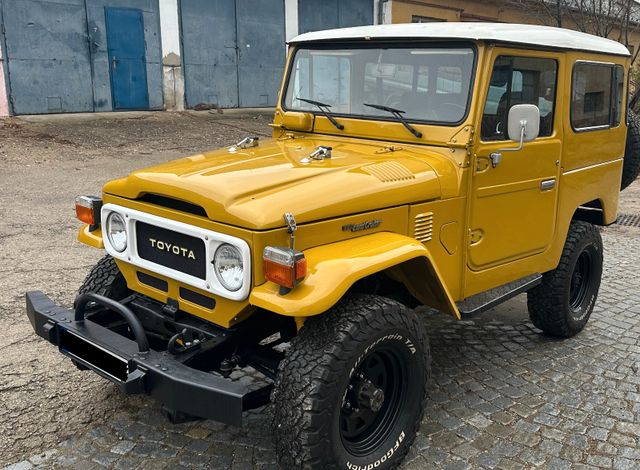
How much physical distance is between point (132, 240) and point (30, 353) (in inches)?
59.3

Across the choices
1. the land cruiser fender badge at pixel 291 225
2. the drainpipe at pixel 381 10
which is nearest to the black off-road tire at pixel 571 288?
the land cruiser fender badge at pixel 291 225

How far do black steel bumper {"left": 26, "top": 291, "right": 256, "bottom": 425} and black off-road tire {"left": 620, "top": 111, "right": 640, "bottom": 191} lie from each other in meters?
4.13

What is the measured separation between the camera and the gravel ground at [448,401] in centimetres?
321

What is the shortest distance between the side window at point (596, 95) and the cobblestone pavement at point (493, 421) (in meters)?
1.61

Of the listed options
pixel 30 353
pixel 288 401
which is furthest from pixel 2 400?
pixel 288 401

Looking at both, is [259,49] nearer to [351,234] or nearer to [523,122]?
[523,122]

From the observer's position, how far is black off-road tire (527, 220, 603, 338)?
4.47m

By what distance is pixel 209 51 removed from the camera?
14102mm

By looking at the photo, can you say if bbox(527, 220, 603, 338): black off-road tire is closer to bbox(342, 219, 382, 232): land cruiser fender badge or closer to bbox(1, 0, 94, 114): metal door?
bbox(342, 219, 382, 232): land cruiser fender badge

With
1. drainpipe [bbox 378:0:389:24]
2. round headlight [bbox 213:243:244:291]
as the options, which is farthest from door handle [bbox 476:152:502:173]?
drainpipe [bbox 378:0:389:24]

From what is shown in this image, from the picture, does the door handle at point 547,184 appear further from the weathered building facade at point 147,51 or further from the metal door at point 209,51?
the metal door at point 209,51

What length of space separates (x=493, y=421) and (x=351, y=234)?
1.46 m

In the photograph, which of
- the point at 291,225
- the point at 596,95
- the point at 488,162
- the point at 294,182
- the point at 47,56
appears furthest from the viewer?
the point at 47,56

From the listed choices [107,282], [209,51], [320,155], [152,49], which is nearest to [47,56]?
[152,49]
